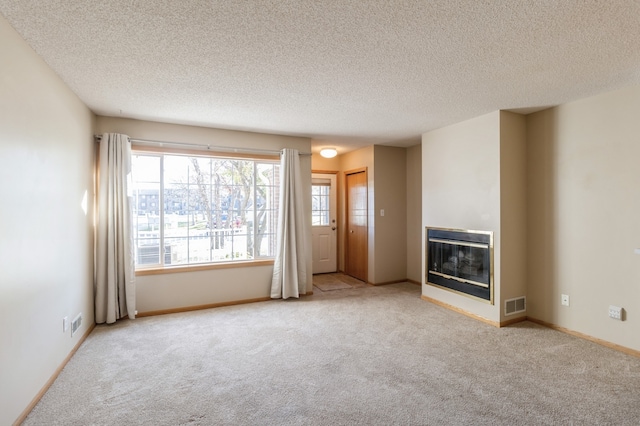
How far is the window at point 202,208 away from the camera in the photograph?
412 centimetres

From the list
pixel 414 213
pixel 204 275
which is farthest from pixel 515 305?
pixel 204 275

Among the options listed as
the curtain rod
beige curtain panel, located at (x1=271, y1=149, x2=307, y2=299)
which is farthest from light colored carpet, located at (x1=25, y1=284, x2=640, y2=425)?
the curtain rod

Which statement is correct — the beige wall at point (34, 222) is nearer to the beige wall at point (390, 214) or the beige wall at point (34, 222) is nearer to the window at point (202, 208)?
the window at point (202, 208)

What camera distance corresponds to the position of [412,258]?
5816 millimetres

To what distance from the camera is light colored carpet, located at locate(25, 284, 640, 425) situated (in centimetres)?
208

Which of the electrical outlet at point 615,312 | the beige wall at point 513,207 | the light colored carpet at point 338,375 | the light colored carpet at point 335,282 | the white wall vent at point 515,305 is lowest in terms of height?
the light colored carpet at point 338,375

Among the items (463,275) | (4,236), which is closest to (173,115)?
(4,236)

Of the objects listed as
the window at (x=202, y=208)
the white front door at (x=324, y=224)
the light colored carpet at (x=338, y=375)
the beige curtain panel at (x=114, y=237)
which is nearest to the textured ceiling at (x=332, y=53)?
the beige curtain panel at (x=114, y=237)

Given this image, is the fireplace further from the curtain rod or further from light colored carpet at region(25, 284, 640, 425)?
the curtain rod

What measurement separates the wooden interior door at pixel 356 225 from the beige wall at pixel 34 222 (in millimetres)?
4154

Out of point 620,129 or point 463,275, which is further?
point 463,275

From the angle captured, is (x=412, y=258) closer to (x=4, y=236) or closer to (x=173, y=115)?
(x=173, y=115)

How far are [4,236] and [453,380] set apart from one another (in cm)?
314


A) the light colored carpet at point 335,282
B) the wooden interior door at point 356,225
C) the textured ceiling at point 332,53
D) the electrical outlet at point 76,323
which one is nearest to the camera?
the textured ceiling at point 332,53
